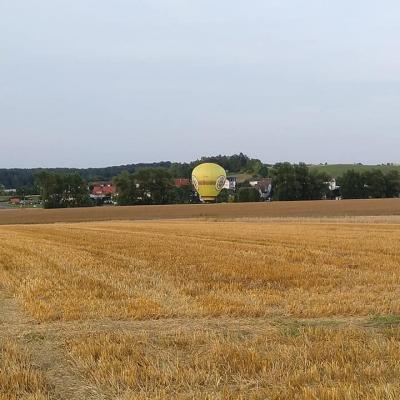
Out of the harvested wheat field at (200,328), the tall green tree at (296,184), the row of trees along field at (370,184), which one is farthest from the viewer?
the row of trees along field at (370,184)

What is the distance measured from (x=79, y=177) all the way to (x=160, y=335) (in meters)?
98.8

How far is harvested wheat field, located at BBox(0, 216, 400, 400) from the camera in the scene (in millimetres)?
5426

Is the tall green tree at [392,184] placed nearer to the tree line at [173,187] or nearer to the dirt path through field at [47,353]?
the tree line at [173,187]

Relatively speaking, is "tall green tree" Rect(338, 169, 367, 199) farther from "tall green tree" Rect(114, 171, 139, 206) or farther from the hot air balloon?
"tall green tree" Rect(114, 171, 139, 206)

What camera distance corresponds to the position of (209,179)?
299 ft

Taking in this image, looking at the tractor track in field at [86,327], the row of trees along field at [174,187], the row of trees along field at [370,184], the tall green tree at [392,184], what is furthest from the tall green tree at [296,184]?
the tractor track in field at [86,327]

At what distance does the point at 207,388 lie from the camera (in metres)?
5.32

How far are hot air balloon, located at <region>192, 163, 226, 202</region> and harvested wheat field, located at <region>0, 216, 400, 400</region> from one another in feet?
244

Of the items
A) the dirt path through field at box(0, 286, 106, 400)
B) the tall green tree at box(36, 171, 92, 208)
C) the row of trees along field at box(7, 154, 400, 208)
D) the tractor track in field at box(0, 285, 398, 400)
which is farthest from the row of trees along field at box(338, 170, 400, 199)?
the dirt path through field at box(0, 286, 106, 400)

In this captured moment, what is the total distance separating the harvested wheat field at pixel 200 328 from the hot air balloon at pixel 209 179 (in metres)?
74.5

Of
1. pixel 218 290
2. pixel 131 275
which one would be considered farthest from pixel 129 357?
pixel 131 275

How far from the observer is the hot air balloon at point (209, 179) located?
9069cm

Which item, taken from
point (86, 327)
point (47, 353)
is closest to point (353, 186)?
point (86, 327)

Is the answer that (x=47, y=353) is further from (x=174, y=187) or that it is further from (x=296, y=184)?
(x=174, y=187)
